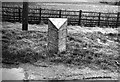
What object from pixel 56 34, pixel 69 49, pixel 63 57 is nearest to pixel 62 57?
pixel 63 57

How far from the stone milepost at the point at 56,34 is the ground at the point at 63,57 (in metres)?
0.35

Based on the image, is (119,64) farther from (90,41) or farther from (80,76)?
(90,41)

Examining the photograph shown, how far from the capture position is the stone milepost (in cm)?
1048

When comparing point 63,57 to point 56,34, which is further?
point 56,34

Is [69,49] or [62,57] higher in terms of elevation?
[69,49]

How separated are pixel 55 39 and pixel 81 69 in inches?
83.8

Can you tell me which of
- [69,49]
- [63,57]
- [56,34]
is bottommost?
[63,57]

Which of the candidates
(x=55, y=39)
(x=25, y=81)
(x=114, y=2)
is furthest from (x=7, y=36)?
(x=114, y=2)

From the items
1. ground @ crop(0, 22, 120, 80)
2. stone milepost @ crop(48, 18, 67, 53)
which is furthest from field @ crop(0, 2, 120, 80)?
stone milepost @ crop(48, 18, 67, 53)

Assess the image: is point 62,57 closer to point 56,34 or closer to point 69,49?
point 56,34

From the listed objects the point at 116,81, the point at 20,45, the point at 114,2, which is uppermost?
the point at 114,2

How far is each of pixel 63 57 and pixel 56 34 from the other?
1.14 meters

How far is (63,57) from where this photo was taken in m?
10.3

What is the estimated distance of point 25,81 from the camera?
7645 mm
